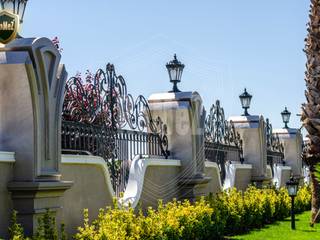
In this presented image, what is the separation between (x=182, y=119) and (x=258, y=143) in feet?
20.9

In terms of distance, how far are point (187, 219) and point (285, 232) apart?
13.6 ft

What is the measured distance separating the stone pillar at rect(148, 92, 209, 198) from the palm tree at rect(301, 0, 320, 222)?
158 inches

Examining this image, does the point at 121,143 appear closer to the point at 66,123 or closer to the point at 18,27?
the point at 66,123

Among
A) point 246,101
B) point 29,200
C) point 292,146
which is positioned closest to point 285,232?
point 246,101

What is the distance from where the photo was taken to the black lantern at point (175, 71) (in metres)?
13.2

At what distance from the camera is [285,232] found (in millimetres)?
14641

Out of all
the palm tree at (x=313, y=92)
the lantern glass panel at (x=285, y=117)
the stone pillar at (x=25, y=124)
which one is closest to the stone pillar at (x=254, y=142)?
the palm tree at (x=313, y=92)

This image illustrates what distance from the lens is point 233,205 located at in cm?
1433

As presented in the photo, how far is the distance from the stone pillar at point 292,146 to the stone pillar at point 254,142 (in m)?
5.52

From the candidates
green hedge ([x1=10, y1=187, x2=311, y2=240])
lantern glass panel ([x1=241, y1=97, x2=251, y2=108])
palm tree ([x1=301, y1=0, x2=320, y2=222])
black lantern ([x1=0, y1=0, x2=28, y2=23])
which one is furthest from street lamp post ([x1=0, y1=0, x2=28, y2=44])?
lantern glass panel ([x1=241, y1=97, x2=251, y2=108])

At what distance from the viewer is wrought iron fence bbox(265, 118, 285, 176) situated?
22186 millimetres

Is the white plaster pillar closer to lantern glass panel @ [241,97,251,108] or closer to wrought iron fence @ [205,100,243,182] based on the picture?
wrought iron fence @ [205,100,243,182]

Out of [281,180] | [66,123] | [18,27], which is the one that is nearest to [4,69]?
[18,27]

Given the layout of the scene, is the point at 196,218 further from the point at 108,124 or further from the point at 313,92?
the point at 313,92
